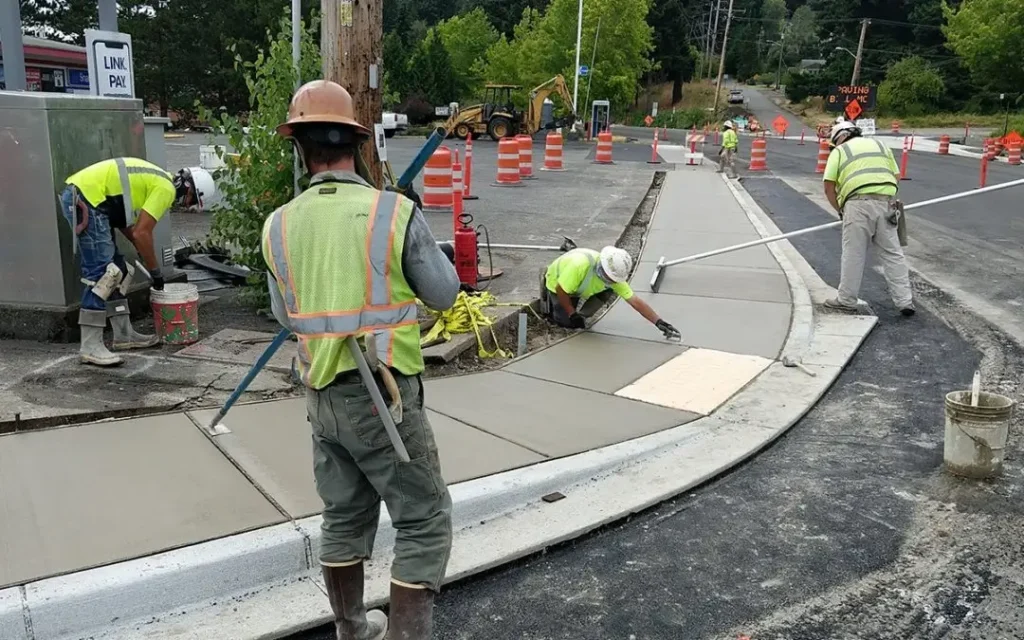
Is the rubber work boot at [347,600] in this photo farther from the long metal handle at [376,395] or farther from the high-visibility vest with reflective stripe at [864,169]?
the high-visibility vest with reflective stripe at [864,169]

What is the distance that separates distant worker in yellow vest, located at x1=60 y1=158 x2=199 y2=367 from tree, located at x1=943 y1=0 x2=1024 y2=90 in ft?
192

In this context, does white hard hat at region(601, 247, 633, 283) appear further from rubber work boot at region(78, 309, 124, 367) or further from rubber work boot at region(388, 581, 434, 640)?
rubber work boot at region(388, 581, 434, 640)

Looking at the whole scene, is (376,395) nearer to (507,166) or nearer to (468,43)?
(507,166)

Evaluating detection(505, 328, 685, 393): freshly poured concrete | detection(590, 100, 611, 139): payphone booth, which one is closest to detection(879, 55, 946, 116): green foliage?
detection(590, 100, 611, 139): payphone booth

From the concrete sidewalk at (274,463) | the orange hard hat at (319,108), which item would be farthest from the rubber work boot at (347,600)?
the orange hard hat at (319,108)

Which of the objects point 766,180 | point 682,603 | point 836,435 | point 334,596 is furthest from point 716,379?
point 766,180

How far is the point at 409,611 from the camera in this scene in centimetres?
274

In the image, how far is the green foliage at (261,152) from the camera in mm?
6695

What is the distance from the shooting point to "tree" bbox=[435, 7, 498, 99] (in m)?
62.4

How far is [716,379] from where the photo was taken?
6.14m

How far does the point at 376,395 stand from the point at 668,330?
4806 mm

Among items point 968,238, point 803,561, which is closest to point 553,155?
point 968,238

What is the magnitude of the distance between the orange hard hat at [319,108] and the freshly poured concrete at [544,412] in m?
2.51

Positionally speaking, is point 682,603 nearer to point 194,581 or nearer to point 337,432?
point 337,432
